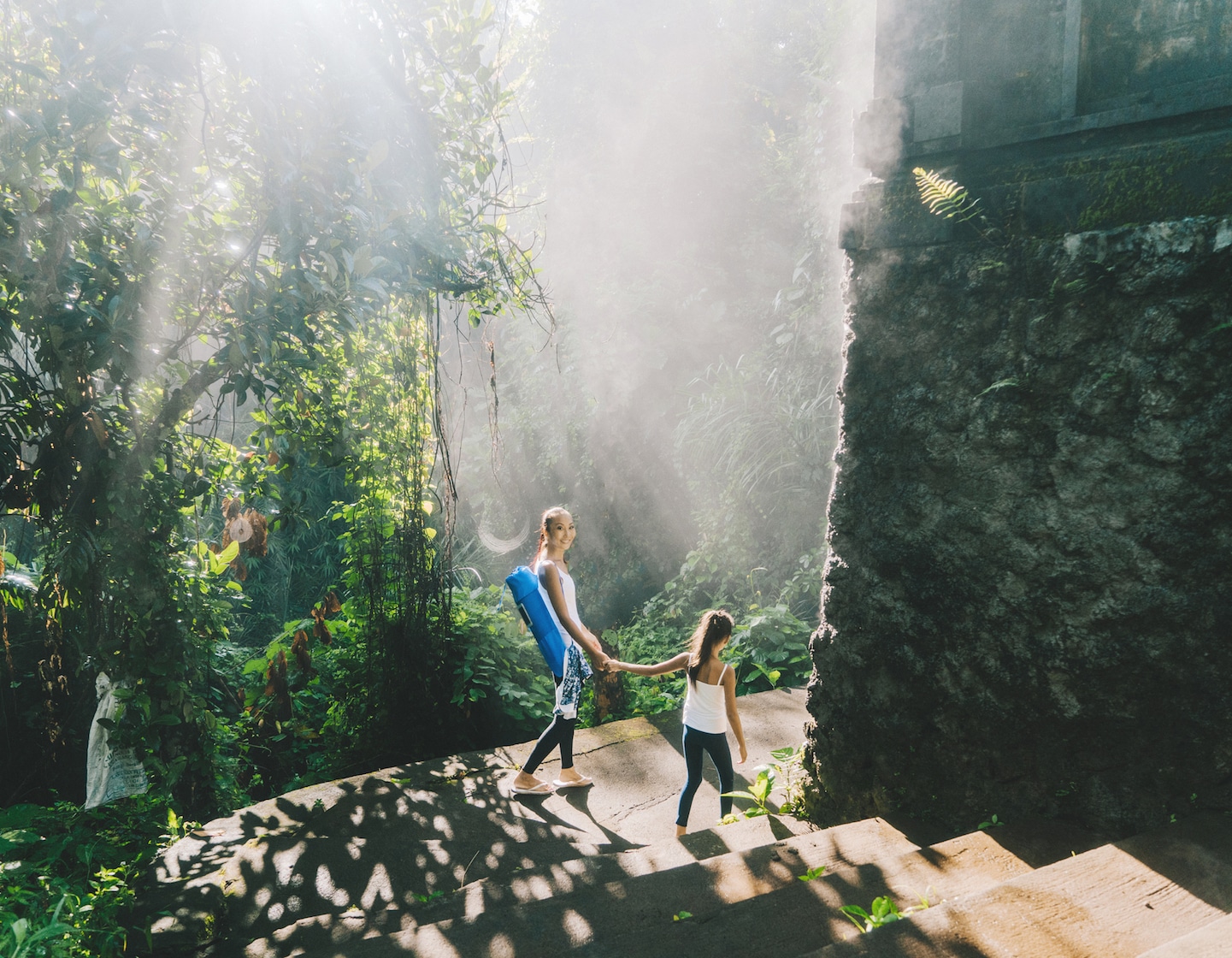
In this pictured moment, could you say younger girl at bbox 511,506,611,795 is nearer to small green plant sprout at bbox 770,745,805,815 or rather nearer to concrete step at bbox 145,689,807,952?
concrete step at bbox 145,689,807,952

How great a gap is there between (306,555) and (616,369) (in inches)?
246

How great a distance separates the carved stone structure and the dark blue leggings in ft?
1.85

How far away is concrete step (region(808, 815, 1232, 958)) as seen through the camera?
5.22 ft

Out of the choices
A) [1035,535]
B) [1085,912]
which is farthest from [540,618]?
[1085,912]

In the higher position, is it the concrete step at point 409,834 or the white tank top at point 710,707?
the white tank top at point 710,707

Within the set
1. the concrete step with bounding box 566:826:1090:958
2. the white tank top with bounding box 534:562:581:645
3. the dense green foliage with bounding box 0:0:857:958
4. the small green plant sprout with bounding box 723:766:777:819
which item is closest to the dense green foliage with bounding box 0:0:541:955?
the dense green foliage with bounding box 0:0:857:958

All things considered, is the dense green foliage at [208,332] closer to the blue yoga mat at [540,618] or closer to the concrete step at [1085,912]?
the blue yoga mat at [540,618]

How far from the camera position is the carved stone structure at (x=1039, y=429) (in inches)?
85.1

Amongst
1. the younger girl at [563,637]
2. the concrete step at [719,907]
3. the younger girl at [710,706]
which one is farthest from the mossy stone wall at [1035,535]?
the younger girl at [563,637]

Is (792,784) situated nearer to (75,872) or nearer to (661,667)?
(661,667)

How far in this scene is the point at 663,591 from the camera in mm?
11266

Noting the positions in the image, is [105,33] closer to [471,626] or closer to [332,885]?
[332,885]

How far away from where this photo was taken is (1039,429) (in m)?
2.40

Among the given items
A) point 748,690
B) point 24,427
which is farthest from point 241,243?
point 748,690
